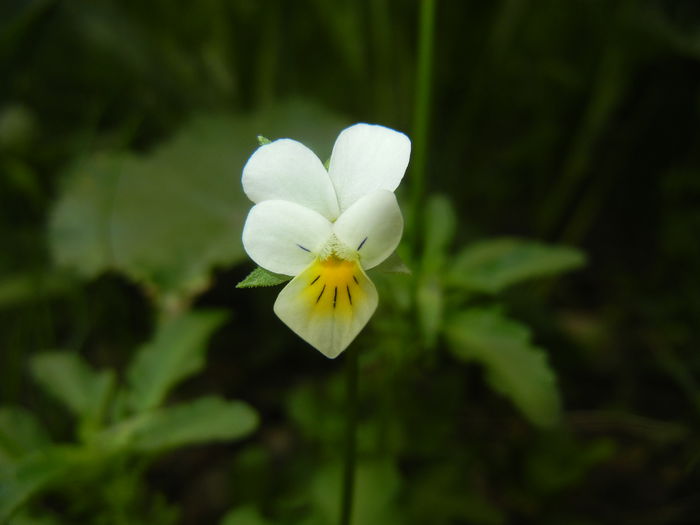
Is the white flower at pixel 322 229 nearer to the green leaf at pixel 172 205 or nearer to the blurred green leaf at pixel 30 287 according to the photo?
the green leaf at pixel 172 205

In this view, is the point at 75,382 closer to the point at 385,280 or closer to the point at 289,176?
the point at 385,280

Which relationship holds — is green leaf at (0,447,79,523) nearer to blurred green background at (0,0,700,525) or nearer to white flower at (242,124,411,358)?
blurred green background at (0,0,700,525)

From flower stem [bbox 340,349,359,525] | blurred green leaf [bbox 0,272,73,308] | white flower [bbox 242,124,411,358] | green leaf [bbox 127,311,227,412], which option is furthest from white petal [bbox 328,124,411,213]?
blurred green leaf [bbox 0,272,73,308]

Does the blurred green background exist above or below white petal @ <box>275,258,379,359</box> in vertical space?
above

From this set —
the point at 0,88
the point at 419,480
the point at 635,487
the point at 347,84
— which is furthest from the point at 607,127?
the point at 0,88

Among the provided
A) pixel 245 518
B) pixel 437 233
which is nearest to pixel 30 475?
pixel 245 518

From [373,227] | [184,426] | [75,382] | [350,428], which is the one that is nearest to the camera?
[373,227]
